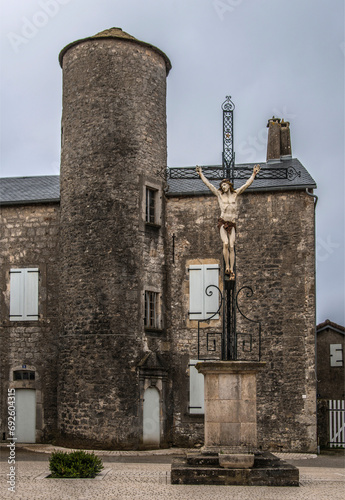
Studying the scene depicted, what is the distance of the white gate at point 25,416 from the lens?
1922 cm

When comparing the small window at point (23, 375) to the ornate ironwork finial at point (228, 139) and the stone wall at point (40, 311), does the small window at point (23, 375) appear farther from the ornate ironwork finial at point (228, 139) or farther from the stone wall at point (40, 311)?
the ornate ironwork finial at point (228, 139)

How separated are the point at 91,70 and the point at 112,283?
19.3 ft

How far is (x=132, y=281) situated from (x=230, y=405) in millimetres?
7501

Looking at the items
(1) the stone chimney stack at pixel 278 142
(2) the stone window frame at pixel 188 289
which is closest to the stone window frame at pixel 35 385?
(2) the stone window frame at pixel 188 289

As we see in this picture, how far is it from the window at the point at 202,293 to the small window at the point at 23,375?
4.75 meters

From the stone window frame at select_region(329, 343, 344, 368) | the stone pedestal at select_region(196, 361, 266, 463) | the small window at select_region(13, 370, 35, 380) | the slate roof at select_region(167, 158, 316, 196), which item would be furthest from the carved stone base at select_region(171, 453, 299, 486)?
the stone window frame at select_region(329, 343, 344, 368)

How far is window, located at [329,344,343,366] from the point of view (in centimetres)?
2408

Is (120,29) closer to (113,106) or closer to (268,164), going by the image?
(113,106)

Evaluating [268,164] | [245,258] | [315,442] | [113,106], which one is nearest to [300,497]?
[315,442]

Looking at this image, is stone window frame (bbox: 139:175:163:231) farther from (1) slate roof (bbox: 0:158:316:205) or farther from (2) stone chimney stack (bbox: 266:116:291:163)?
(2) stone chimney stack (bbox: 266:116:291:163)

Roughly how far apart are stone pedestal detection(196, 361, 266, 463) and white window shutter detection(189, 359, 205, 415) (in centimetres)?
739

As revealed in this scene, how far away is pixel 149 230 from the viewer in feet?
62.1

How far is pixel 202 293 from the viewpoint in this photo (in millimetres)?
19078

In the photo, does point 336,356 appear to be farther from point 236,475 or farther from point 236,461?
point 236,475
